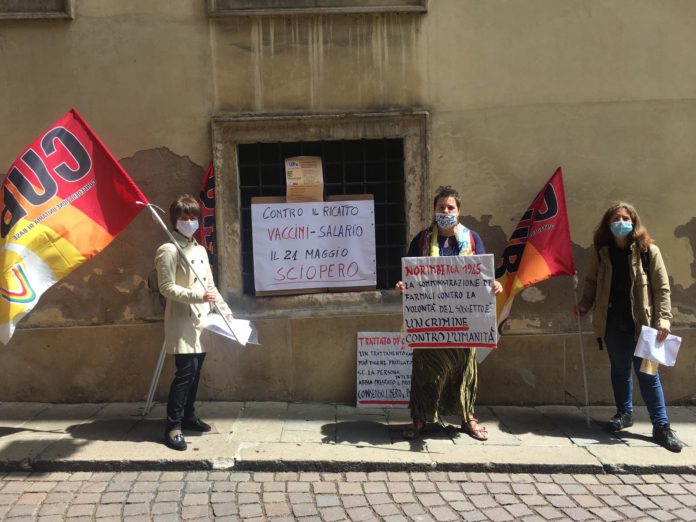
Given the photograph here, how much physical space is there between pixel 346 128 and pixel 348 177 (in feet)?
1.49

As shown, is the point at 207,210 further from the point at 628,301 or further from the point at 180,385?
the point at 628,301

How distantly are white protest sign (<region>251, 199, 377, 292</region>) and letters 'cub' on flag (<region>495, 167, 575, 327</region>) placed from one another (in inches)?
47.1

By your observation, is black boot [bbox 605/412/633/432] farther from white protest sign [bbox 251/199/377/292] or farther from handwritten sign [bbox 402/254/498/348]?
white protest sign [bbox 251/199/377/292]

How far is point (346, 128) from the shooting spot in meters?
5.19

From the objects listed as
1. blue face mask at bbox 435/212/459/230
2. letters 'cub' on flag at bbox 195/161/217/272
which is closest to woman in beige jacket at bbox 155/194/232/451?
letters 'cub' on flag at bbox 195/161/217/272

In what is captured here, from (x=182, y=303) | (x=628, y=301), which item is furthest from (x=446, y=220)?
(x=182, y=303)

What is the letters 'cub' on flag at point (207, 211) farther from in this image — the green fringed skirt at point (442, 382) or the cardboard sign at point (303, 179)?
the green fringed skirt at point (442, 382)

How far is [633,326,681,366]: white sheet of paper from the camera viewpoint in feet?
14.1

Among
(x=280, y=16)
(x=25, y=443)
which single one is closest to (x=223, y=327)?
(x=25, y=443)

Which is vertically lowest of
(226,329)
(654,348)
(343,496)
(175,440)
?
(343,496)

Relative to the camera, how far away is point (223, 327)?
4328 mm

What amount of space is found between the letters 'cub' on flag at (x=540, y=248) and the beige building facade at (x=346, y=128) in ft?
0.83

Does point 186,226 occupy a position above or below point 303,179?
below

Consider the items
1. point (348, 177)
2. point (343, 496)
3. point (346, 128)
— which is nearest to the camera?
point (343, 496)
